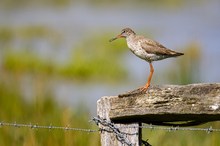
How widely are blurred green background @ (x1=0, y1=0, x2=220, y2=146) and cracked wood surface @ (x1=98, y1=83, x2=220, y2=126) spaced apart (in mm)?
1827

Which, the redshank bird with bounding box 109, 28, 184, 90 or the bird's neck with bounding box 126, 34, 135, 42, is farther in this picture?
the bird's neck with bounding box 126, 34, 135, 42

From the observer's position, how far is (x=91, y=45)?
2169cm

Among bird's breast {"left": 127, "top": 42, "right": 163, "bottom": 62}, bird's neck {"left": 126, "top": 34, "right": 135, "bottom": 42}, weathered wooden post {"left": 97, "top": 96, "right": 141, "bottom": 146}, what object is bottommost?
weathered wooden post {"left": 97, "top": 96, "right": 141, "bottom": 146}

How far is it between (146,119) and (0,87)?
563cm

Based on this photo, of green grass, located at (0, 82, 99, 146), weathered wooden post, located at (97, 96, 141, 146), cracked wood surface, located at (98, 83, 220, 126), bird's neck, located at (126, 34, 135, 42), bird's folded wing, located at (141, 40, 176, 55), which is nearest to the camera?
cracked wood surface, located at (98, 83, 220, 126)

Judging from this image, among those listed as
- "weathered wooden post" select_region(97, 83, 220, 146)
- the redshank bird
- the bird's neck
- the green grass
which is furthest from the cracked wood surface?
the green grass

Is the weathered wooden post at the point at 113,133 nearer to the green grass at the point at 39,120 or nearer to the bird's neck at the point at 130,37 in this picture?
the bird's neck at the point at 130,37

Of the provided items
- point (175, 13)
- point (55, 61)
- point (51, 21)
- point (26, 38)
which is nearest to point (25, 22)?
point (51, 21)

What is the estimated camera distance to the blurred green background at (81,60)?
8.84 metres

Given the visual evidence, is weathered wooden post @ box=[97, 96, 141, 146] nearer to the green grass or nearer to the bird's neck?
the bird's neck

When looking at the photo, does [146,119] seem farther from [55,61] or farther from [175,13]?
[175,13]

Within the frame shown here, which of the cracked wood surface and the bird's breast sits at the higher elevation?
the bird's breast

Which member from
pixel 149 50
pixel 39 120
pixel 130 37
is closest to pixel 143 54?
pixel 149 50

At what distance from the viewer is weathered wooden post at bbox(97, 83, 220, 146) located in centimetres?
566
